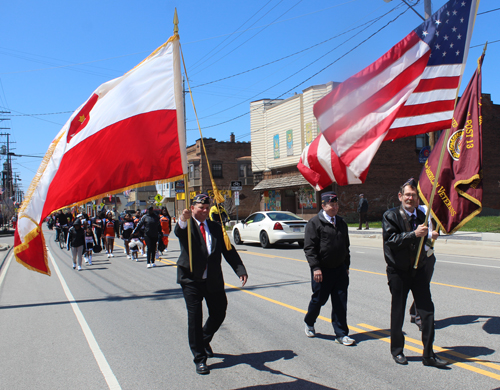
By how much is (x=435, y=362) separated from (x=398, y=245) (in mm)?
1232

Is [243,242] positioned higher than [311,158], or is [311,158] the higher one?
[311,158]

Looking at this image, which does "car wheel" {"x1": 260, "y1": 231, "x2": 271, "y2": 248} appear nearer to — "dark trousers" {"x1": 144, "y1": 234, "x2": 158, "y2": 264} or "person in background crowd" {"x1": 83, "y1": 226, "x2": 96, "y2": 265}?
"dark trousers" {"x1": 144, "y1": 234, "x2": 158, "y2": 264}

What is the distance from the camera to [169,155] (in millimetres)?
4773

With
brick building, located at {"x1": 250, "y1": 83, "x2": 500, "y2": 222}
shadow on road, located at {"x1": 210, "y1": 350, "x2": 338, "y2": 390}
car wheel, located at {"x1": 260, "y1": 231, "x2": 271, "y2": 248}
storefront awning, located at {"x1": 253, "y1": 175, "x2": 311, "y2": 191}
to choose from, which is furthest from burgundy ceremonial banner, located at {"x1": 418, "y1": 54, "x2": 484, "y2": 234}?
storefront awning, located at {"x1": 253, "y1": 175, "x2": 311, "y2": 191}

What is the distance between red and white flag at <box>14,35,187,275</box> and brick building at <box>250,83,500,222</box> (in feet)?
84.3

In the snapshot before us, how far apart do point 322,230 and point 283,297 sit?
10.0 feet

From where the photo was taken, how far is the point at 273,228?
17.6 m

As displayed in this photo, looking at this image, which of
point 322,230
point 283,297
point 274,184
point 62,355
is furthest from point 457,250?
point 274,184

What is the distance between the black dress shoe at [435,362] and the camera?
4520 mm

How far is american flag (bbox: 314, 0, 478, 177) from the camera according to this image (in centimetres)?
502

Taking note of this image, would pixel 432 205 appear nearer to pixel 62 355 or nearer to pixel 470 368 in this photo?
pixel 470 368

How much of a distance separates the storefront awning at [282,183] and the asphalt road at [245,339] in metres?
22.3

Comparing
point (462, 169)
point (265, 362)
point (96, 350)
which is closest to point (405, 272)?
point (462, 169)

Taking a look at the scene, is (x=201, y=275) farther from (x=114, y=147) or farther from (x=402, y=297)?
(x=402, y=297)
